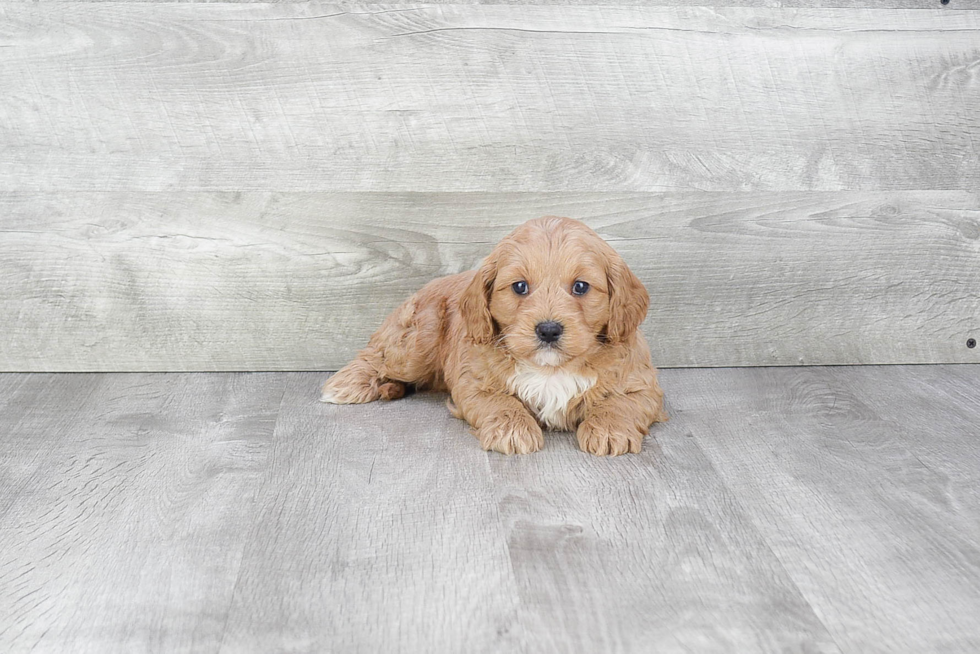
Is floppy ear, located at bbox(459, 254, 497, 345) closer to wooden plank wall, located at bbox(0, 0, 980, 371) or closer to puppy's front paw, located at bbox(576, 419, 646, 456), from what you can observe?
puppy's front paw, located at bbox(576, 419, 646, 456)

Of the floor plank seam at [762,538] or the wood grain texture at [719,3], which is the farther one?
the wood grain texture at [719,3]

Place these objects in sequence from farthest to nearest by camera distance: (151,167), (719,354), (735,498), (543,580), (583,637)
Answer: (719,354), (151,167), (735,498), (543,580), (583,637)

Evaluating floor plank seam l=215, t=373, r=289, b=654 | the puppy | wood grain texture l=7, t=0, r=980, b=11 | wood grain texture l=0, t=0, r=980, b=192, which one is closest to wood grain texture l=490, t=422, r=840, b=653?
the puppy

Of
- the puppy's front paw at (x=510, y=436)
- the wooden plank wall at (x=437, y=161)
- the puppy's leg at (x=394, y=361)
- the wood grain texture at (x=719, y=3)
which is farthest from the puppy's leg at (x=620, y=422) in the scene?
the wood grain texture at (x=719, y=3)

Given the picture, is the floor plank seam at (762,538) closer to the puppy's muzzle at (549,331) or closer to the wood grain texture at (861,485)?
the wood grain texture at (861,485)

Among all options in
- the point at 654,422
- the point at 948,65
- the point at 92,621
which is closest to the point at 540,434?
the point at 654,422

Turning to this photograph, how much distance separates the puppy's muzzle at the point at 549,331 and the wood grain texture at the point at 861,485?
527mm

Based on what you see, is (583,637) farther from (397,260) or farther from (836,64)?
(836,64)

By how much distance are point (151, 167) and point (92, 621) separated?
67.1 inches

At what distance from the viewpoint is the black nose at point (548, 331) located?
2197mm

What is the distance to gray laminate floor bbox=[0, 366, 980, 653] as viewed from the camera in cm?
156

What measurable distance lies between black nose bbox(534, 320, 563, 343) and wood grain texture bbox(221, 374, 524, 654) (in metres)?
0.35

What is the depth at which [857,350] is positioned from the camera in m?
3.16

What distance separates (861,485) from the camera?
6.97 ft
